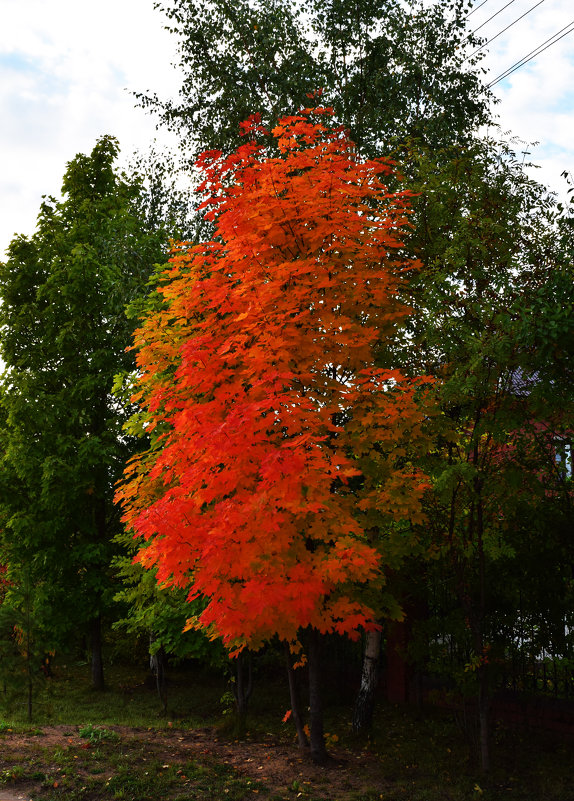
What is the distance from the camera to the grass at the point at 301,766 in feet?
26.6

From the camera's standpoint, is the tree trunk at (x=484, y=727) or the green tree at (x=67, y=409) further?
the green tree at (x=67, y=409)

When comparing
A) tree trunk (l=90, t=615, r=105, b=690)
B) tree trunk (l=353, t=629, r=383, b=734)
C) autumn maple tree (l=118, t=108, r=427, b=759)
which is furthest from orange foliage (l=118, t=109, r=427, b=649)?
tree trunk (l=90, t=615, r=105, b=690)

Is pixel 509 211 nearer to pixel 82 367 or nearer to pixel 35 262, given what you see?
pixel 82 367

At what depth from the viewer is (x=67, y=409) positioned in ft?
54.0

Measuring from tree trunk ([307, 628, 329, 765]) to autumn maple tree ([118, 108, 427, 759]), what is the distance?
0.06 metres

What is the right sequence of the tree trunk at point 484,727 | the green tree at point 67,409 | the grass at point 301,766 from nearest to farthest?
the grass at point 301,766 → the tree trunk at point 484,727 → the green tree at point 67,409

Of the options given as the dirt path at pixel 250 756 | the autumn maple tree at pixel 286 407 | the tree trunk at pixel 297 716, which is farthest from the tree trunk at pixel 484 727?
the tree trunk at pixel 297 716

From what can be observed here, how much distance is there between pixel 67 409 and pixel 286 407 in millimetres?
10321

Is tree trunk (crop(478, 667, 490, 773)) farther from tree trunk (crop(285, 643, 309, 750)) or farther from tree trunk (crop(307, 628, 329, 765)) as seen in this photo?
tree trunk (crop(285, 643, 309, 750))

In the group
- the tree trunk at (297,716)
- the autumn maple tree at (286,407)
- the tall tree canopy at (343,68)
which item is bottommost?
the tree trunk at (297,716)

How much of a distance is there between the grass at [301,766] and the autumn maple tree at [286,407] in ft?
3.89

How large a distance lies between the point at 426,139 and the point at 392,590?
10813mm

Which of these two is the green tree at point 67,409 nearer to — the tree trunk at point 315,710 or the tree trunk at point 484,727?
the tree trunk at point 315,710

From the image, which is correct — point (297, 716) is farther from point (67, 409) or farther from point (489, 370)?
point (67, 409)
